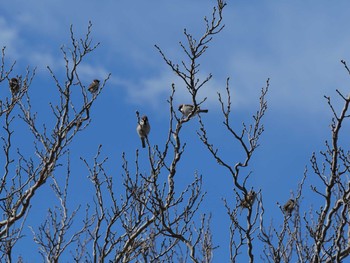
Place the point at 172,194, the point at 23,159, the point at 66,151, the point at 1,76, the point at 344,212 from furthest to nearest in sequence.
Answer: the point at 1,76 < the point at 23,159 < the point at 66,151 < the point at 172,194 < the point at 344,212

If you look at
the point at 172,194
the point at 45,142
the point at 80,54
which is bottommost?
the point at 172,194

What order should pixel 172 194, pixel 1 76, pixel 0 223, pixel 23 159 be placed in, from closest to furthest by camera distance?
pixel 172 194
pixel 0 223
pixel 23 159
pixel 1 76

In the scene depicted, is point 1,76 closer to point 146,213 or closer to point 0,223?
point 0,223

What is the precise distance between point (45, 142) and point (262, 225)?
3.28 m

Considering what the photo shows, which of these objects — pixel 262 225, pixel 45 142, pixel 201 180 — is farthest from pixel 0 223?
pixel 262 225

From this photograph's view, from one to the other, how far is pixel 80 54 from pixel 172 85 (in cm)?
249

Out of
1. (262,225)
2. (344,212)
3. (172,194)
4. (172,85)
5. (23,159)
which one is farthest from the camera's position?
(23,159)

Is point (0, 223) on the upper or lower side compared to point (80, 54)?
lower

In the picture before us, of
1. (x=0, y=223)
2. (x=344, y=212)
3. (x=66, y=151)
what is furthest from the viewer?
(x=66, y=151)

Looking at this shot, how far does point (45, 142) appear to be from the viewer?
7.98 metres

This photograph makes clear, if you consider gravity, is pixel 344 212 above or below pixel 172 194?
below

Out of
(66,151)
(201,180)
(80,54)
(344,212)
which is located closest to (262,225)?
(344,212)

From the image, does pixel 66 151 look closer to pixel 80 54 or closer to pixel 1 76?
pixel 80 54

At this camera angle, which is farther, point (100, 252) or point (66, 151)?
point (66, 151)
